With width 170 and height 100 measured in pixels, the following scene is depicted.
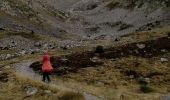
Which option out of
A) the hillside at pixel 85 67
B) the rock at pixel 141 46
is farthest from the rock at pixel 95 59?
the rock at pixel 141 46

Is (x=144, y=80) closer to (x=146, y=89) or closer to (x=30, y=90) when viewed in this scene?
(x=146, y=89)

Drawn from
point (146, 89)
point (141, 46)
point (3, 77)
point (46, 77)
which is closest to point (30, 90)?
point (46, 77)

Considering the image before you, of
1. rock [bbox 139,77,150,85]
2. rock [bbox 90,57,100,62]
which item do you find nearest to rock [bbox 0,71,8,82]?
rock [bbox 139,77,150,85]

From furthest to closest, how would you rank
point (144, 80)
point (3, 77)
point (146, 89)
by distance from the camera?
point (144, 80) → point (3, 77) → point (146, 89)

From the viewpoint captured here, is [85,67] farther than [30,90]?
Yes

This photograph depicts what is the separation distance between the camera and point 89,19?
530ft

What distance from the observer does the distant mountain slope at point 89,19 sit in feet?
397

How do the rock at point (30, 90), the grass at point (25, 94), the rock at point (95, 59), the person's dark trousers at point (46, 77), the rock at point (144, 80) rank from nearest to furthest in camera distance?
the grass at point (25, 94) < the rock at point (30, 90) < the person's dark trousers at point (46, 77) < the rock at point (144, 80) < the rock at point (95, 59)

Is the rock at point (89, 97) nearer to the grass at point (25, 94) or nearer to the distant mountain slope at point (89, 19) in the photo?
the grass at point (25, 94)

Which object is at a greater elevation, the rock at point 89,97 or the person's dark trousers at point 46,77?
the person's dark trousers at point 46,77

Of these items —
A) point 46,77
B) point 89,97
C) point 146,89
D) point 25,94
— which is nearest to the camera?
point 89,97

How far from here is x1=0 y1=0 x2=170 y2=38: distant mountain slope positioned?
4759 inches

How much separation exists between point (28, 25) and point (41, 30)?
14.6 ft

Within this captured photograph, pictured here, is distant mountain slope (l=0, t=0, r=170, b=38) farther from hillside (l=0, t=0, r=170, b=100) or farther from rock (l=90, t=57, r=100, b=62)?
rock (l=90, t=57, r=100, b=62)
